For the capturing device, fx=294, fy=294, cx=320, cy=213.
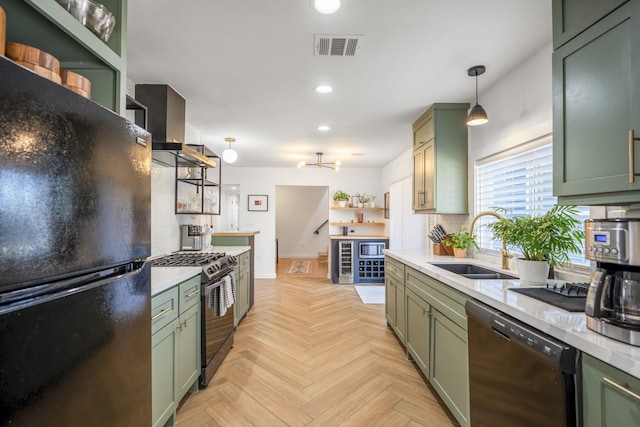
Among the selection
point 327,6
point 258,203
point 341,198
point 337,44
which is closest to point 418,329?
point 337,44

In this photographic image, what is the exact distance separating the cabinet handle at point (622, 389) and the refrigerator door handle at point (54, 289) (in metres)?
1.57

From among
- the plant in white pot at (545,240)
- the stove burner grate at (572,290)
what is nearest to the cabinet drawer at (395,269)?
the plant in white pot at (545,240)

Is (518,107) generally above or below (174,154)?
above

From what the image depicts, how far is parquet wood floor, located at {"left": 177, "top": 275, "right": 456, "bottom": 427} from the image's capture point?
6.43 feet

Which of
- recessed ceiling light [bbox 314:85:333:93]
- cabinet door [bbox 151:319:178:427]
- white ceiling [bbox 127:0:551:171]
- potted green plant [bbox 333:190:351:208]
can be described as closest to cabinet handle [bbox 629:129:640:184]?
white ceiling [bbox 127:0:551:171]

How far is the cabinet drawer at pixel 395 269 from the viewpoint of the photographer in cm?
293

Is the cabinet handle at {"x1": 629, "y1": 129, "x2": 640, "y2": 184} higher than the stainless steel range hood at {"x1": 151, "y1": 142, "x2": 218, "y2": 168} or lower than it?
lower

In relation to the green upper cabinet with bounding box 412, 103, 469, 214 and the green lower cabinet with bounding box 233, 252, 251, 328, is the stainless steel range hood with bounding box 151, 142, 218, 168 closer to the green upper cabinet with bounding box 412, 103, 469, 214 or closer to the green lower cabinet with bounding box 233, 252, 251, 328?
the green lower cabinet with bounding box 233, 252, 251, 328

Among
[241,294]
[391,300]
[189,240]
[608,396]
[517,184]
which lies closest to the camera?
[608,396]

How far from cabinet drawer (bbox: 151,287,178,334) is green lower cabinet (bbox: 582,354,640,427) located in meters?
1.85

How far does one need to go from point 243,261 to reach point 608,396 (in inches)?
132

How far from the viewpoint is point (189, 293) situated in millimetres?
2070

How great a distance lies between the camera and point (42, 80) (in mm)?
720

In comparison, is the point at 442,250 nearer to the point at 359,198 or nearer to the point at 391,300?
the point at 391,300
